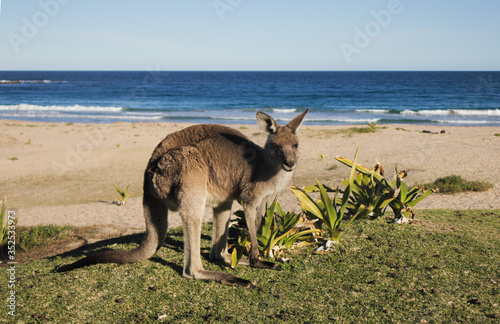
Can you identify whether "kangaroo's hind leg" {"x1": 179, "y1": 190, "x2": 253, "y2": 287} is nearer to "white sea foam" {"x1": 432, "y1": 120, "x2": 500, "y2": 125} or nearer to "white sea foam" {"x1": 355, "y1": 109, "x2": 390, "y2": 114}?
"white sea foam" {"x1": 432, "y1": 120, "x2": 500, "y2": 125}

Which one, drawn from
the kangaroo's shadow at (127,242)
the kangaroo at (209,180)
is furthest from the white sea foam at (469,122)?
the kangaroo at (209,180)

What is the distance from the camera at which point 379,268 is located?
14.2 ft

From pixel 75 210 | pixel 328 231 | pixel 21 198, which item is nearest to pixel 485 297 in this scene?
pixel 328 231

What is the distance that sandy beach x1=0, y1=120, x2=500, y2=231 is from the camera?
8.95 meters

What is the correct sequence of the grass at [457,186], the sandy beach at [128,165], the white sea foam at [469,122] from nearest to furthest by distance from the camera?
the sandy beach at [128,165] → the grass at [457,186] → the white sea foam at [469,122]

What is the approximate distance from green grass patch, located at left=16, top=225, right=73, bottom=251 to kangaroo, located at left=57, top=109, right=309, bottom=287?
259cm

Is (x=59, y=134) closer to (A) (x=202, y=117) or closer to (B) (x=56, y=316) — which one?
(A) (x=202, y=117)

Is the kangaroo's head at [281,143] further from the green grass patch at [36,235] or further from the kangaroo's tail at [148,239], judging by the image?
the green grass patch at [36,235]

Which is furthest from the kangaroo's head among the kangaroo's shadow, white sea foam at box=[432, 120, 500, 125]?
white sea foam at box=[432, 120, 500, 125]

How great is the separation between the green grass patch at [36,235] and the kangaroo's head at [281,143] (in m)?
4.67

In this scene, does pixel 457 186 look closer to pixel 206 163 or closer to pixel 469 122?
pixel 206 163

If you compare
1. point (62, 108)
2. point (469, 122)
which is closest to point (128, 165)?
point (469, 122)

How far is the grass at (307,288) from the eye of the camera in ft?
11.6

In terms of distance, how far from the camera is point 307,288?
4.00m
